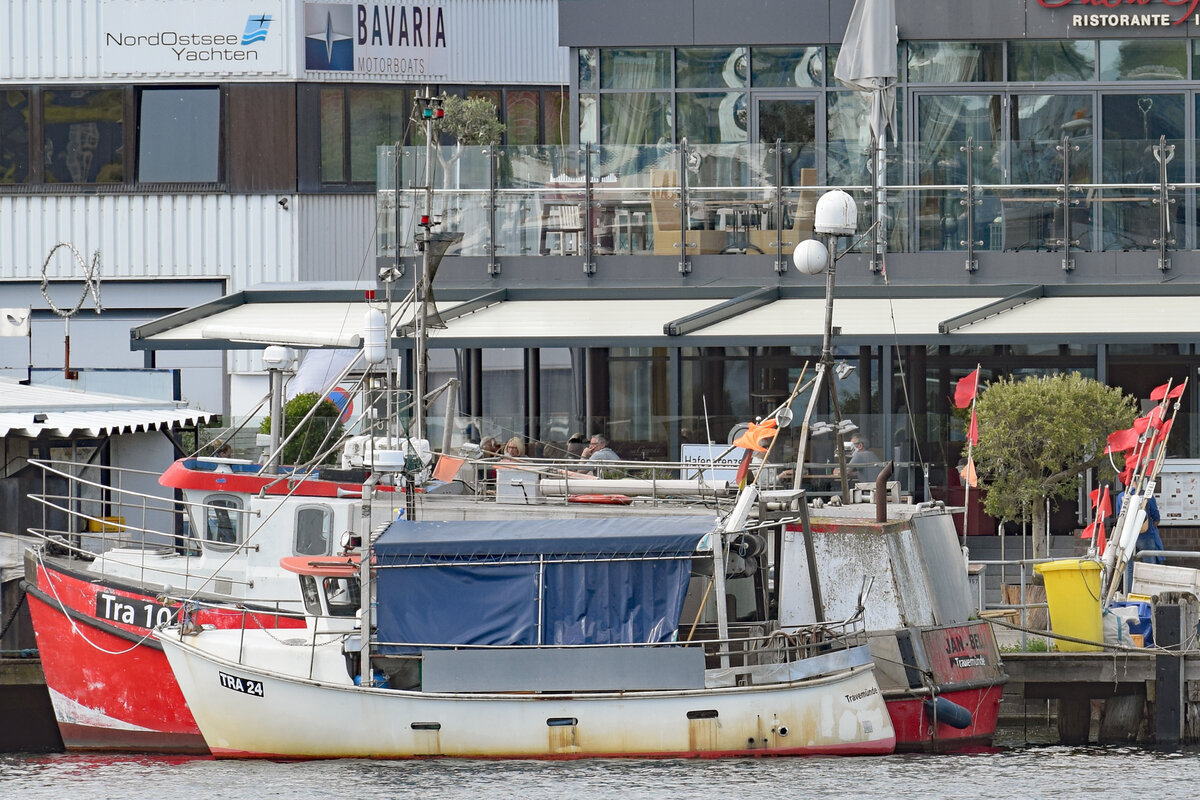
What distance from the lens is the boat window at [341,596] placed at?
65.0 ft

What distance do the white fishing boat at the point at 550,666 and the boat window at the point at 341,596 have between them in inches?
23.6

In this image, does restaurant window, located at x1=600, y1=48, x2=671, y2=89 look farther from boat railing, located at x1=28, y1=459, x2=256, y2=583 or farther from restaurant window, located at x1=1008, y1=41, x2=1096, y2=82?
boat railing, located at x1=28, y1=459, x2=256, y2=583

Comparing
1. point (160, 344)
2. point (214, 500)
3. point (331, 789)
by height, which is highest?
point (160, 344)

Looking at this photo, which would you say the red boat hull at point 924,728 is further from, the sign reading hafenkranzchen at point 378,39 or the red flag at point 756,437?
the sign reading hafenkranzchen at point 378,39

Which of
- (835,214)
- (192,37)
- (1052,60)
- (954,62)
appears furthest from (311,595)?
(192,37)

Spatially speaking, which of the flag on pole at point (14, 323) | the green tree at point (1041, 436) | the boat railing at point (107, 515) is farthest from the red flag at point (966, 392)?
the flag on pole at point (14, 323)

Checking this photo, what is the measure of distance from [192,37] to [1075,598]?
24274 millimetres

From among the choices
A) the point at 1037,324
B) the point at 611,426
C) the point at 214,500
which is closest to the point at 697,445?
the point at 611,426

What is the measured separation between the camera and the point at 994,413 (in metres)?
23.2

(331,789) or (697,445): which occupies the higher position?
(697,445)

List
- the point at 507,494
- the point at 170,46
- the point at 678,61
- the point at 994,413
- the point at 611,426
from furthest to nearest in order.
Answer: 1. the point at 170,46
2. the point at 678,61
3. the point at 611,426
4. the point at 994,413
5. the point at 507,494

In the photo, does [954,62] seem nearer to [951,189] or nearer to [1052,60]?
[1052,60]

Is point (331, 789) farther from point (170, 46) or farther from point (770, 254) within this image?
point (170, 46)

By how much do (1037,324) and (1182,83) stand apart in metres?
5.92
